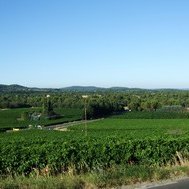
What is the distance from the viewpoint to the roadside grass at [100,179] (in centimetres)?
941

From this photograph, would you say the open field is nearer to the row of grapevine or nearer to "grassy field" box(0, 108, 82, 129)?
the row of grapevine

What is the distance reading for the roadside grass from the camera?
30.9ft

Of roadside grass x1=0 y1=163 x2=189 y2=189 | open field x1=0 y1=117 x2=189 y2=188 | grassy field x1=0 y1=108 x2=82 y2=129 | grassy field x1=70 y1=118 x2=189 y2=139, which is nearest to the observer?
roadside grass x1=0 y1=163 x2=189 y2=189

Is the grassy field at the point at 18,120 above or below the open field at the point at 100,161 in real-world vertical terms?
below

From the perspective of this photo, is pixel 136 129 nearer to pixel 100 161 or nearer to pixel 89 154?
pixel 89 154

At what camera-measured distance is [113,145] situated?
16766 mm

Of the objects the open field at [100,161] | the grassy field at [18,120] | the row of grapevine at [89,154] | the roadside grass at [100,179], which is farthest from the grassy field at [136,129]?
the roadside grass at [100,179]

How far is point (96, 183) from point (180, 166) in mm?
3341

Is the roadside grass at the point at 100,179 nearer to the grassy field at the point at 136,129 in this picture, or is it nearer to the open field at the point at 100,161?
the open field at the point at 100,161

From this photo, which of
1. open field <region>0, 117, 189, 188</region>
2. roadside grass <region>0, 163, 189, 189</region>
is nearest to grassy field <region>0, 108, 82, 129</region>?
open field <region>0, 117, 189, 188</region>

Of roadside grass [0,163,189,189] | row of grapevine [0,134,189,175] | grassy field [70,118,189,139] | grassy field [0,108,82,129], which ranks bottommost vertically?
grassy field [0,108,82,129]

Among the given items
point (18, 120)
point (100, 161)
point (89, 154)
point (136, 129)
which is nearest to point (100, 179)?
point (100, 161)

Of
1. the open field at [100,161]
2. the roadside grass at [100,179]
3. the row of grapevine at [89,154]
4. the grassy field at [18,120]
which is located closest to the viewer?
the roadside grass at [100,179]

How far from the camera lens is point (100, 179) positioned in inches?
389
